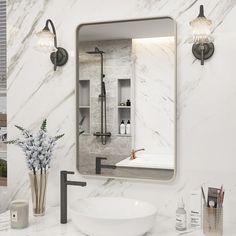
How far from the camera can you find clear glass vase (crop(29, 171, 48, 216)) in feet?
6.29

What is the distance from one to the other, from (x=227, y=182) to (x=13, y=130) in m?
1.26

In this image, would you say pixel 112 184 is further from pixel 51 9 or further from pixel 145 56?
pixel 51 9

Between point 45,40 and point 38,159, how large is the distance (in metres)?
0.64

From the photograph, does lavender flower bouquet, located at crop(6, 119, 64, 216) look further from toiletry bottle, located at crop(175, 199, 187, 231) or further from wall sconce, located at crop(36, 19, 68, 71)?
toiletry bottle, located at crop(175, 199, 187, 231)

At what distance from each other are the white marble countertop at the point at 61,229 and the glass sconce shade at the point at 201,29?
90cm

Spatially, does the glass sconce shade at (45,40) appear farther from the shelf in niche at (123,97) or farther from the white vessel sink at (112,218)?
the white vessel sink at (112,218)

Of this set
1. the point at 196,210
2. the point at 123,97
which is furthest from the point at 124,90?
the point at 196,210

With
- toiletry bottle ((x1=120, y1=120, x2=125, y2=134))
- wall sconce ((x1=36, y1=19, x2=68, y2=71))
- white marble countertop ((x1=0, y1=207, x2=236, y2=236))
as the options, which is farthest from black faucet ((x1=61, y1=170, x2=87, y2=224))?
wall sconce ((x1=36, y1=19, x2=68, y2=71))

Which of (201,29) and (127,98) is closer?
(201,29)

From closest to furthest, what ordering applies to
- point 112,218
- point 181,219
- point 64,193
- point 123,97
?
point 112,218, point 181,219, point 64,193, point 123,97

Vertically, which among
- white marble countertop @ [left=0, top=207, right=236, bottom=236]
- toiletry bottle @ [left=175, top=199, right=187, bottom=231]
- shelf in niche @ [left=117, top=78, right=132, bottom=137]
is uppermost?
shelf in niche @ [left=117, top=78, right=132, bottom=137]

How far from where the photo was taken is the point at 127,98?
6.25 ft

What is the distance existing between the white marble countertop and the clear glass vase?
0.23 ft

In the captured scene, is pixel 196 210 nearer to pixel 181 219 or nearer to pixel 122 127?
pixel 181 219
